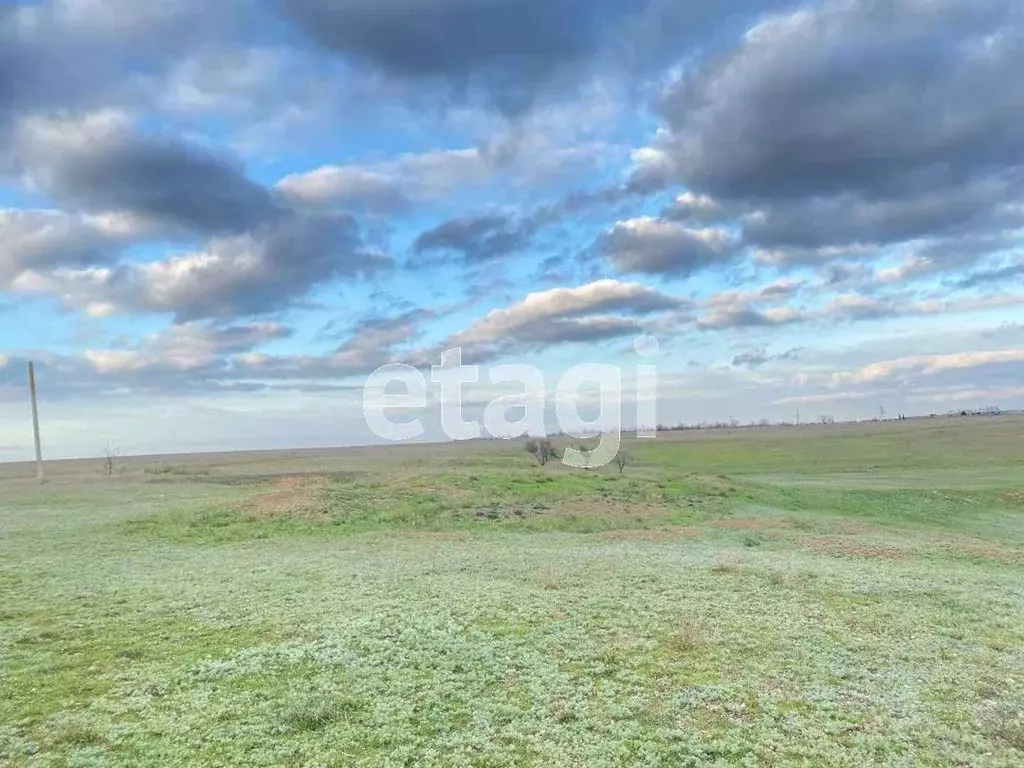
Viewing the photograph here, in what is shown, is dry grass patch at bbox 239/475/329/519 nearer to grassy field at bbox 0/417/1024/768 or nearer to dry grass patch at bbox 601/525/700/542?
grassy field at bbox 0/417/1024/768

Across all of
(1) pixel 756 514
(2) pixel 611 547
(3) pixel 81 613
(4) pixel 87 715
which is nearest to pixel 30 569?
(3) pixel 81 613

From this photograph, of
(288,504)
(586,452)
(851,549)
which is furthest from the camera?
(586,452)

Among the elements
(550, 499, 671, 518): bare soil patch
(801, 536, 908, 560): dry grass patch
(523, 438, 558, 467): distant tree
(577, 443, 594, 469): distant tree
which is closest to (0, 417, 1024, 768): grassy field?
(801, 536, 908, 560): dry grass patch

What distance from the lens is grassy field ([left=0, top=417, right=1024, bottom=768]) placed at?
7984mm

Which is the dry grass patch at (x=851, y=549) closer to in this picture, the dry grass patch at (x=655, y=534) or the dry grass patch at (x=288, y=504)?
the dry grass patch at (x=655, y=534)

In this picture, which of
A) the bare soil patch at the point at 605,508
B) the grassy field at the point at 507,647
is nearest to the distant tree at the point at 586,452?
the bare soil patch at the point at 605,508

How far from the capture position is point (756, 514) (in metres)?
33.3

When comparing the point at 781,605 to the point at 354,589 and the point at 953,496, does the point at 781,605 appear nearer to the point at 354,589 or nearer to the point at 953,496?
the point at 354,589

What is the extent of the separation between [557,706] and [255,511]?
939 inches

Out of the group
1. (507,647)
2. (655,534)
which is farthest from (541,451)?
(507,647)

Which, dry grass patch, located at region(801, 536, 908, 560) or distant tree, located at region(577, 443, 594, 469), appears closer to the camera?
dry grass patch, located at region(801, 536, 908, 560)

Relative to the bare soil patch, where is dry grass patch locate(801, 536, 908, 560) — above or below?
below

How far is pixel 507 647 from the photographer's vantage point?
37.5 ft

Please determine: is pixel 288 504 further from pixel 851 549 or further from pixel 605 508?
pixel 851 549
